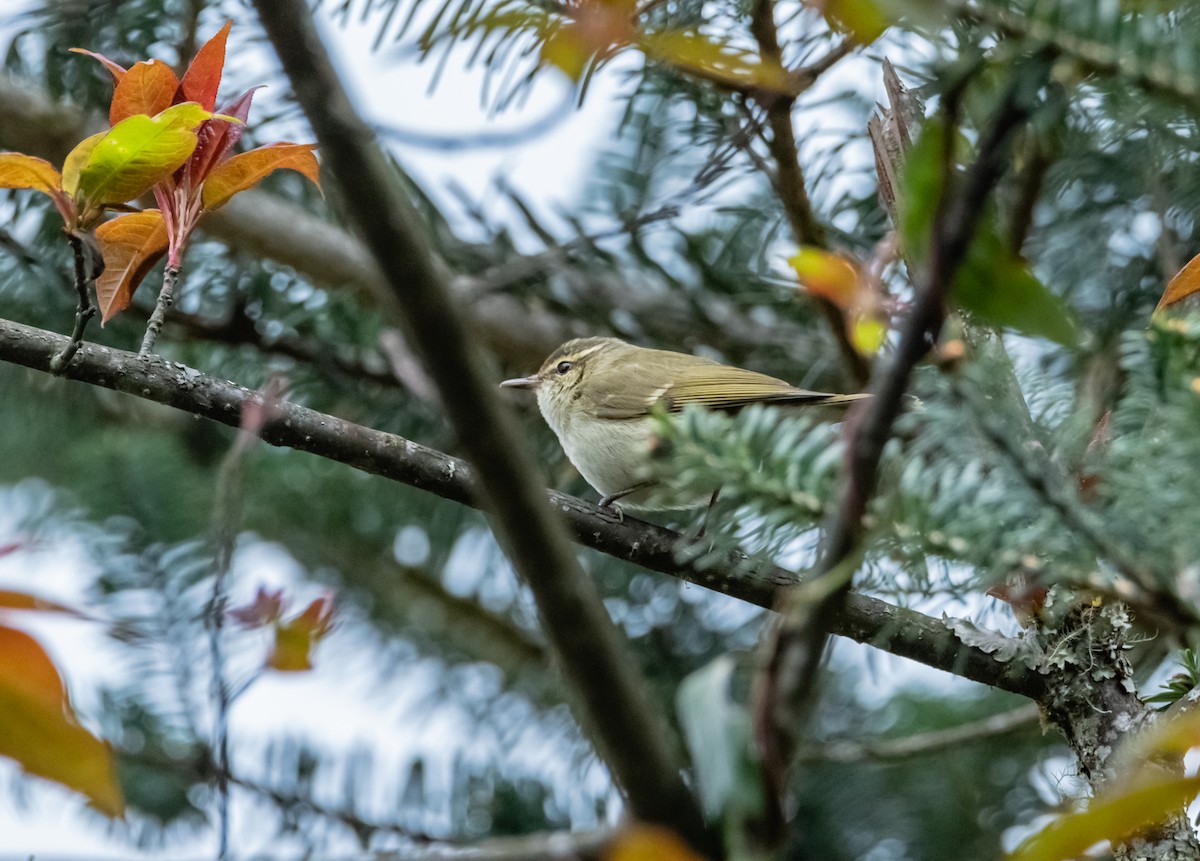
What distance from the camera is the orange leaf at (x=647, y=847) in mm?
514

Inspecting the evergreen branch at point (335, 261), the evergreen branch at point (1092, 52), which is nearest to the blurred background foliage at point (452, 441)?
the evergreen branch at point (335, 261)

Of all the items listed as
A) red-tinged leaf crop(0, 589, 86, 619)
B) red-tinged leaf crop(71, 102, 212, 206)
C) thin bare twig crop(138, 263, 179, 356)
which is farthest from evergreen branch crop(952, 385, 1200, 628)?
thin bare twig crop(138, 263, 179, 356)

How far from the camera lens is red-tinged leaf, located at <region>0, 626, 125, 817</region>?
2.16 feet

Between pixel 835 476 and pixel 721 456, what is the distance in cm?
8

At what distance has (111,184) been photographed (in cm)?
125

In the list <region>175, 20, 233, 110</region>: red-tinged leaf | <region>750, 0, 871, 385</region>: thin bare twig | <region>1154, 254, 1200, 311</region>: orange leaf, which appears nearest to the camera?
<region>1154, 254, 1200, 311</region>: orange leaf

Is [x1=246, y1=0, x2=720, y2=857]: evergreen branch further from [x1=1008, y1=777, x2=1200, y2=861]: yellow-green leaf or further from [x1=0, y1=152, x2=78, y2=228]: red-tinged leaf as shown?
[x1=0, y1=152, x2=78, y2=228]: red-tinged leaf

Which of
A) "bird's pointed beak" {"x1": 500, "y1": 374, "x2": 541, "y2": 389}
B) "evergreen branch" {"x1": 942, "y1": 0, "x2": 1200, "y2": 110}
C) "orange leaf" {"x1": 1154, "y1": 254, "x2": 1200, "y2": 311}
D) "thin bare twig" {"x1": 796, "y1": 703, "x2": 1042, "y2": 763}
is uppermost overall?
"evergreen branch" {"x1": 942, "y1": 0, "x2": 1200, "y2": 110}

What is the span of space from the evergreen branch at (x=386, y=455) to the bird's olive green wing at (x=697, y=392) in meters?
0.61

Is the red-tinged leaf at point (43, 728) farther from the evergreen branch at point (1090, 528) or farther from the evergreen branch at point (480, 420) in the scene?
the evergreen branch at point (1090, 528)

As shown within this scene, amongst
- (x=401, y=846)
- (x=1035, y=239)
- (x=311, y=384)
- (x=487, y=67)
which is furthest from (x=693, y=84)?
(x=401, y=846)

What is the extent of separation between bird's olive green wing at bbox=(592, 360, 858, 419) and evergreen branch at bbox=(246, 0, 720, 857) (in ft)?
5.01

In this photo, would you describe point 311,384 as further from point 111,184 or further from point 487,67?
point 111,184

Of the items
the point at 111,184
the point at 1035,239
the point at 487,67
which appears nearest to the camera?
the point at 111,184
